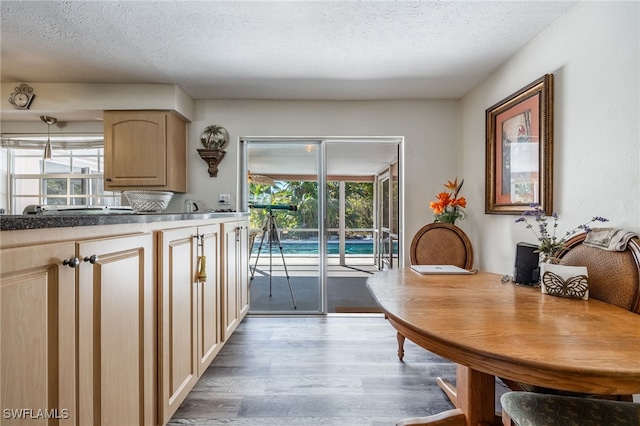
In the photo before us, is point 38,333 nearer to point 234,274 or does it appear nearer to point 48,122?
point 234,274

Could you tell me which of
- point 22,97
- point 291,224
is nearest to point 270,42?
point 291,224

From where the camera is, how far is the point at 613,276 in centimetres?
119

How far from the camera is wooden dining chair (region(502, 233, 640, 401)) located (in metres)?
1.12

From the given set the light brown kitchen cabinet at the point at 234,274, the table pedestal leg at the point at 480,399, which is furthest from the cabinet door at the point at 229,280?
the table pedestal leg at the point at 480,399

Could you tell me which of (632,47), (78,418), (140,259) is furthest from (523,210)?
(78,418)

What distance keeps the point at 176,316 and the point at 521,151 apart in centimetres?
238

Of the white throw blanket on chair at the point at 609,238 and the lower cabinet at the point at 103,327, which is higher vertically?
the white throw blanket on chair at the point at 609,238

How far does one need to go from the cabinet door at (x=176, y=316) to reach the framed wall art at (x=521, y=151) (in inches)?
83.4

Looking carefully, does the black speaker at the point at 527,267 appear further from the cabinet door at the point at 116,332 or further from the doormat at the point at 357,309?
the doormat at the point at 357,309

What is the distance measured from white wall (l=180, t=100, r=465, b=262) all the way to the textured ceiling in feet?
0.88

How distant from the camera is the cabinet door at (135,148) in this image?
269 cm

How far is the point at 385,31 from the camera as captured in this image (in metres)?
1.85

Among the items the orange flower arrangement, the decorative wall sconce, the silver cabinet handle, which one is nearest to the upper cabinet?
the decorative wall sconce

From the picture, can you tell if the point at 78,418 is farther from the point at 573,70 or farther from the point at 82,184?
the point at 82,184
